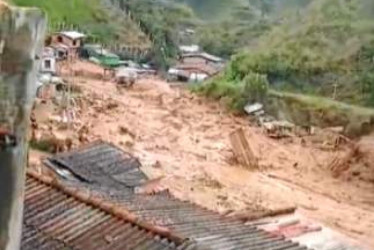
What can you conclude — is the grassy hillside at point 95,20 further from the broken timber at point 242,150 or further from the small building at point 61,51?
the broken timber at point 242,150

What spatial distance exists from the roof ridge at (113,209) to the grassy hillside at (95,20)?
38.5 metres

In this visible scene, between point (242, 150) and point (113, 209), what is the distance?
62.8 feet

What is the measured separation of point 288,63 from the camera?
3784cm

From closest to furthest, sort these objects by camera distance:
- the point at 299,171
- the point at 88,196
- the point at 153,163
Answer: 1. the point at 88,196
2. the point at 153,163
3. the point at 299,171

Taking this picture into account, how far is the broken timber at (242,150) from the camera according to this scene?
84.5 ft

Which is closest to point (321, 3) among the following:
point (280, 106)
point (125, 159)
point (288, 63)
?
point (288, 63)

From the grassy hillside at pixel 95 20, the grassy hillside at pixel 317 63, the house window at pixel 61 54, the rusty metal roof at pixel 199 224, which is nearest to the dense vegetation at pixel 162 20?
the grassy hillside at pixel 95 20

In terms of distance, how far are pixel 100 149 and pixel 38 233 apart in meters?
6.41

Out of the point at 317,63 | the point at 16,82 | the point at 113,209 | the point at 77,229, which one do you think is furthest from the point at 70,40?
the point at 16,82

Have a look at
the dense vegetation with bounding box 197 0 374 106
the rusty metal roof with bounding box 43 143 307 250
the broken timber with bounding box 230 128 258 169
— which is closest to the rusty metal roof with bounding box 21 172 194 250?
the rusty metal roof with bounding box 43 143 307 250

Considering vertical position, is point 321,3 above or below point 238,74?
above

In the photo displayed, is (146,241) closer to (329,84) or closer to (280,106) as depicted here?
(280,106)

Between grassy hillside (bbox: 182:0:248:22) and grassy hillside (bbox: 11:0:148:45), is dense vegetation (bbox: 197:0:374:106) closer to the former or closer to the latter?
grassy hillside (bbox: 11:0:148:45)

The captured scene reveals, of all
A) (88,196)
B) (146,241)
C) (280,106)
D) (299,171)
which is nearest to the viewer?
(146,241)
